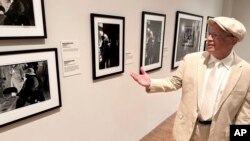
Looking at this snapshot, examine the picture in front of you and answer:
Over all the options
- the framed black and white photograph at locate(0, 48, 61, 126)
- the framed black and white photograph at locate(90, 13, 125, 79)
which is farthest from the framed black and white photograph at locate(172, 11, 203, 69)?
the framed black and white photograph at locate(0, 48, 61, 126)

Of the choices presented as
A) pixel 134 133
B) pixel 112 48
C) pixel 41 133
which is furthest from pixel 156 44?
pixel 41 133

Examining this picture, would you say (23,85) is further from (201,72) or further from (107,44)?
(201,72)

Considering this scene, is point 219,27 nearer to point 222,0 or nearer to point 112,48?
point 112,48

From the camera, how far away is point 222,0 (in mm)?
4551

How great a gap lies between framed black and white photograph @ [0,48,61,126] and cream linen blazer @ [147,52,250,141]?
783mm

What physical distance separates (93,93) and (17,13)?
95cm

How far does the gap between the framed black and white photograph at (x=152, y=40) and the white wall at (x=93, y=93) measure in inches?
3.0

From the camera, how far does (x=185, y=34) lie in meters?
3.21

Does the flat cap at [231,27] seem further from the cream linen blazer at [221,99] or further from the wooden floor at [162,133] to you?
the wooden floor at [162,133]

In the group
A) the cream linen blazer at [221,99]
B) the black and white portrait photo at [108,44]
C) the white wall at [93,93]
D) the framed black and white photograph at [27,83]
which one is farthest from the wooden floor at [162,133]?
the framed black and white photograph at [27,83]

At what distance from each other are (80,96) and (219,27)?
1.25 m

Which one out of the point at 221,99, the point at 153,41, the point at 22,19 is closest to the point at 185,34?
the point at 153,41

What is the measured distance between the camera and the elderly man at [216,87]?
4.26 ft

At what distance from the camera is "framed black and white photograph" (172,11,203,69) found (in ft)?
9.77
